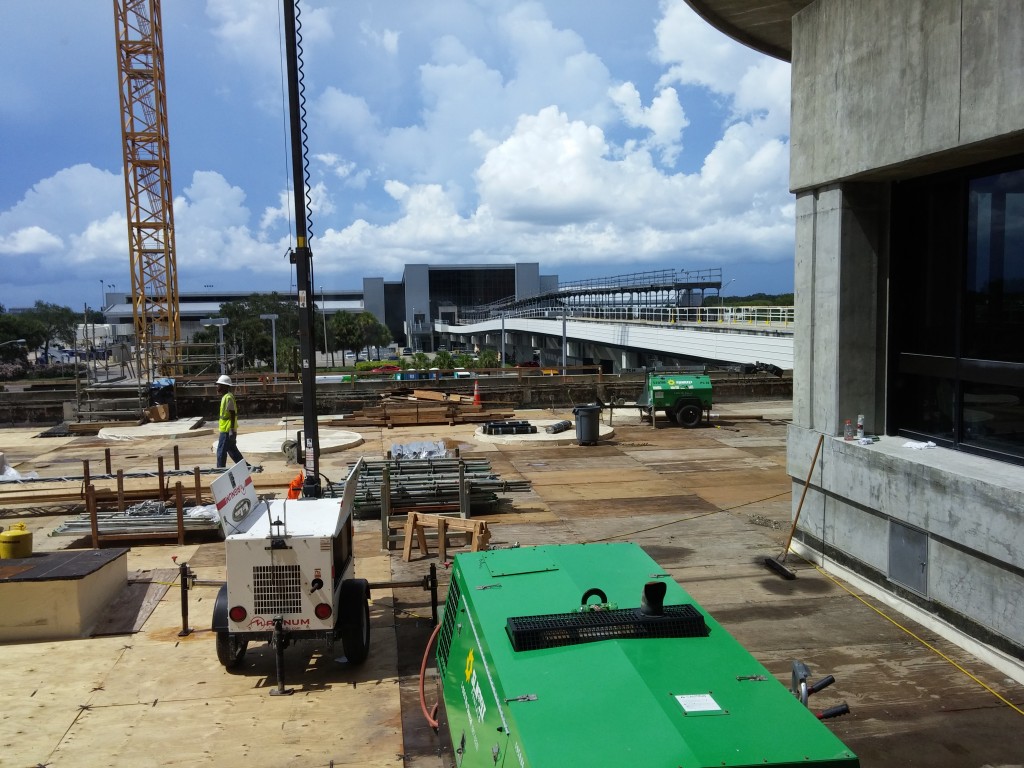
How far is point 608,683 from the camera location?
393 centimetres

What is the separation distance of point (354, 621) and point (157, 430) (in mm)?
19225

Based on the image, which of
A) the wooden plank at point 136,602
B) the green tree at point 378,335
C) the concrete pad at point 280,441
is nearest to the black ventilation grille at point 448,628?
the wooden plank at point 136,602

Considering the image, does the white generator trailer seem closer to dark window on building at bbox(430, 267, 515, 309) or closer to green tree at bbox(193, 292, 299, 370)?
green tree at bbox(193, 292, 299, 370)

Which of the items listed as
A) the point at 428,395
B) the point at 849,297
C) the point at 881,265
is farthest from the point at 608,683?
the point at 428,395

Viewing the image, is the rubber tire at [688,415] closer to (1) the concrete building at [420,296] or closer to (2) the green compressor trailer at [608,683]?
(2) the green compressor trailer at [608,683]

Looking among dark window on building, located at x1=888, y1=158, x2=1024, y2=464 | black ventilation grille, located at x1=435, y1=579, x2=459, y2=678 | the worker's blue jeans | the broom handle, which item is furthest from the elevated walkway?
black ventilation grille, located at x1=435, y1=579, x2=459, y2=678

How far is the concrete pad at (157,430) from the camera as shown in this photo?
24.1m

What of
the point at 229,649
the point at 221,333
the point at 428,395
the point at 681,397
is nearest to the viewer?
the point at 229,649

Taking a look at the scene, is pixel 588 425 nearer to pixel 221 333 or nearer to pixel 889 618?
pixel 889 618

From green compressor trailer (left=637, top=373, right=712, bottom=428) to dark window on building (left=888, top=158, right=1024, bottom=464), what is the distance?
13.7 meters

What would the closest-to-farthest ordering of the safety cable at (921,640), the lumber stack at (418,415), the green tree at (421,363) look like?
the safety cable at (921,640) → the lumber stack at (418,415) → the green tree at (421,363)

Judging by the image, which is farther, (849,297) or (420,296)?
(420,296)

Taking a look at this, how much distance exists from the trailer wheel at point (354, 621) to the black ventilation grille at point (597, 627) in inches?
157

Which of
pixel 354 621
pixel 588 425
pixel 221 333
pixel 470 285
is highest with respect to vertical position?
pixel 470 285
